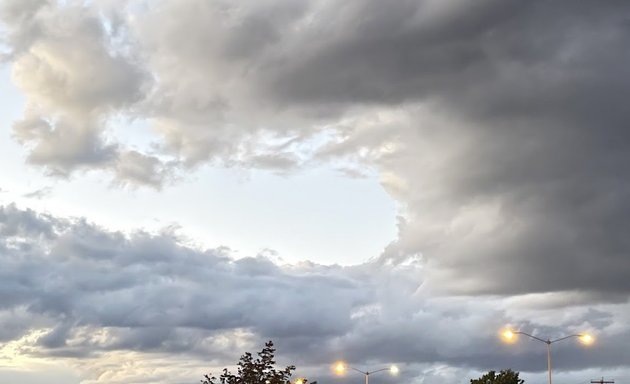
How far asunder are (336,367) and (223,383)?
30215 mm

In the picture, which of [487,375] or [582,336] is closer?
[582,336]

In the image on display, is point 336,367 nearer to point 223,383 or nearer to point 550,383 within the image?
point 550,383

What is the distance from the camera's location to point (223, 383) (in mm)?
64062

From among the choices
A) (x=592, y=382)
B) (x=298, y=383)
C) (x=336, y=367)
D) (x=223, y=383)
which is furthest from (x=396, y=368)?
(x=592, y=382)

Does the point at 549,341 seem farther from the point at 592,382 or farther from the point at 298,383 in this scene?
the point at 592,382

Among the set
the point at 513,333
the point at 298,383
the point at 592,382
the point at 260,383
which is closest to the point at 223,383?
the point at 260,383

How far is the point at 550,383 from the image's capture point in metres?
76.3

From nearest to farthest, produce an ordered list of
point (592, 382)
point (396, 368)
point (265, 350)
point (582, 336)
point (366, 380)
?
1. point (265, 350)
2. point (582, 336)
3. point (396, 368)
4. point (366, 380)
5. point (592, 382)

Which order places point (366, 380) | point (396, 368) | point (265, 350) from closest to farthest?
point (265, 350)
point (396, 368)
point (366, 380)

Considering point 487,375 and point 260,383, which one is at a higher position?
point 487,375

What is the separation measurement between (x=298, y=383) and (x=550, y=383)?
3254 cm

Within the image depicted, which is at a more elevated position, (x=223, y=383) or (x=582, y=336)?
(x=582, y=336)

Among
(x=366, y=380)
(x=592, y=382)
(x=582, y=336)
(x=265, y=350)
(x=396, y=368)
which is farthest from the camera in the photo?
(x=592, y=382)

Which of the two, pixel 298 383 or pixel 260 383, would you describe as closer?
pixel 260 383
